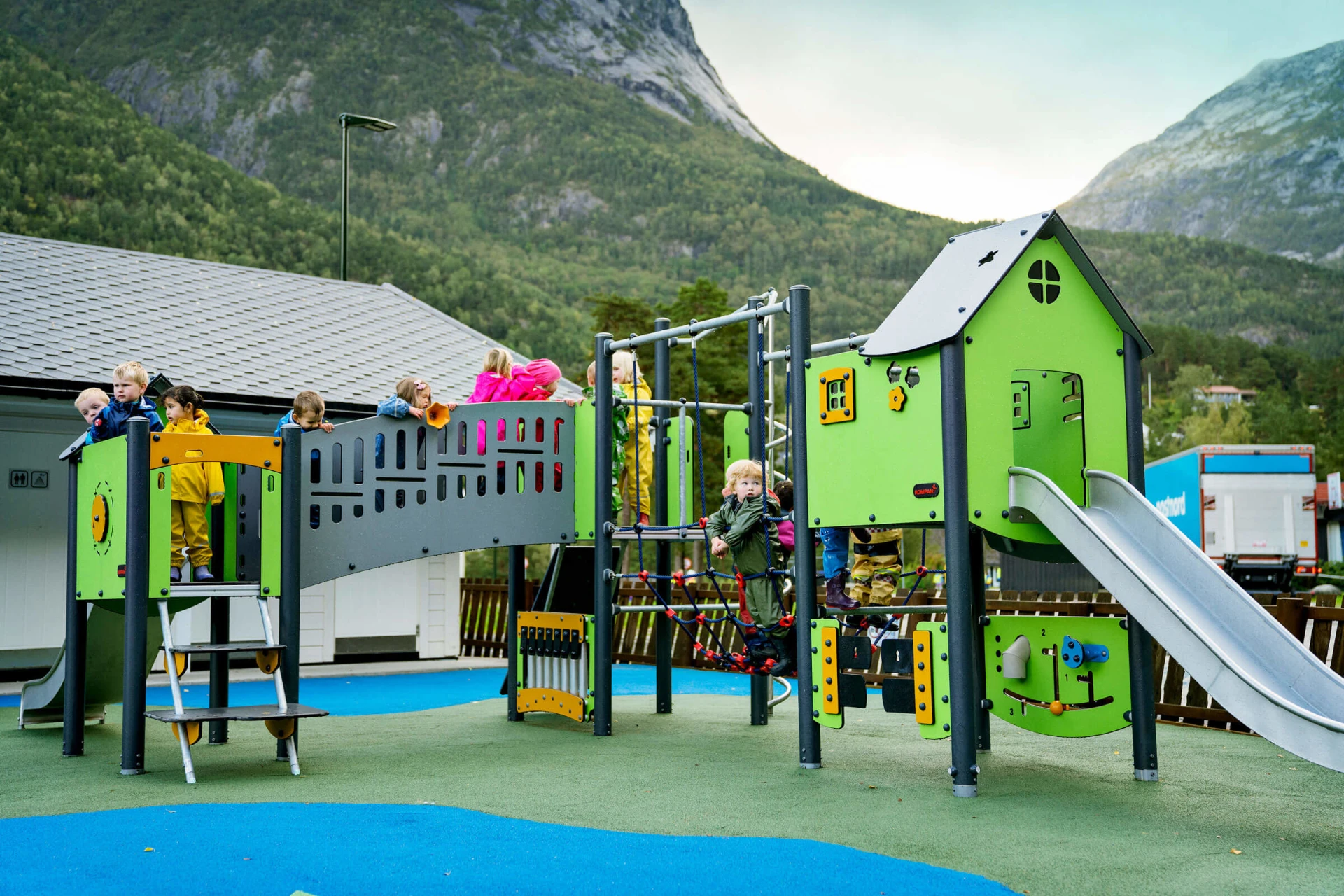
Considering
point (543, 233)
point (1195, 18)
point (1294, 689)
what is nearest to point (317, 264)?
point (543, 233)

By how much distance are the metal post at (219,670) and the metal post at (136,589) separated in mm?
983

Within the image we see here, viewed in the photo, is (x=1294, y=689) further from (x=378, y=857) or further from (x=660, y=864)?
(x=378, y=857)

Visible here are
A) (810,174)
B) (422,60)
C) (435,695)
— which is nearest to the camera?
(435,695)

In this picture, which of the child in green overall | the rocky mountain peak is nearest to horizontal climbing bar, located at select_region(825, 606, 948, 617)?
the child in green overall

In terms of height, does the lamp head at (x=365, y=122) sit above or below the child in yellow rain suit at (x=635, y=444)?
above

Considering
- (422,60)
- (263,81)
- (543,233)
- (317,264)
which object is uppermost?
(422,60)

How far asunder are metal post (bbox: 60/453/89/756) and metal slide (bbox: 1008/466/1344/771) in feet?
19.9

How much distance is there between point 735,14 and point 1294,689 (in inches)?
5399

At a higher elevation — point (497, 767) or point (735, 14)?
point (735, 14)

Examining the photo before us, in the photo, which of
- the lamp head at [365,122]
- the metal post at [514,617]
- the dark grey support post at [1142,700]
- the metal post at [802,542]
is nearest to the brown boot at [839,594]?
the metal post at [802,542]

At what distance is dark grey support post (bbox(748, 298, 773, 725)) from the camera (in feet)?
28.4

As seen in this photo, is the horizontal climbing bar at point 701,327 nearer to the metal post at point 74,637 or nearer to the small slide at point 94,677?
the metal post at point 74,637

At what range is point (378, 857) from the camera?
4.73 metres

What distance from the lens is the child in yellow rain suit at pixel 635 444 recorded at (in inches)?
378
